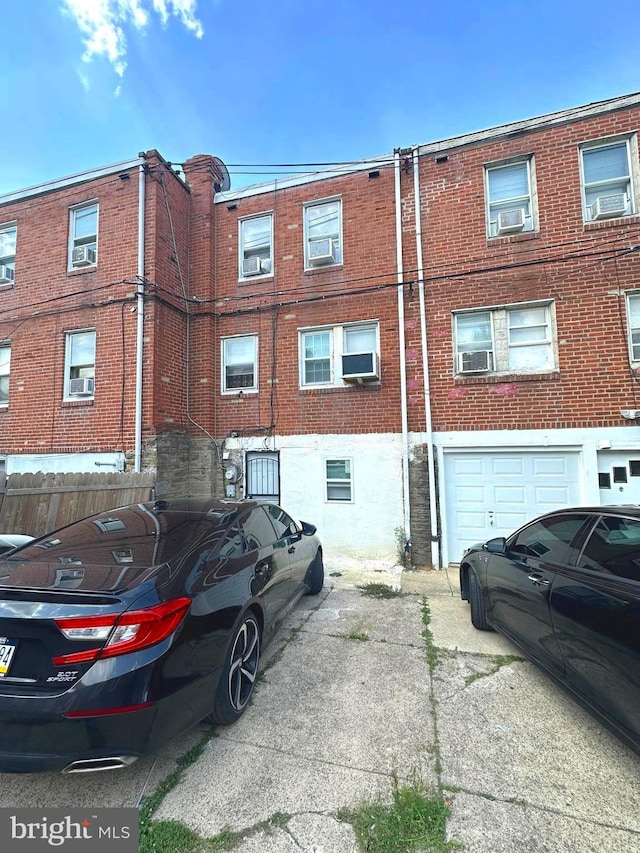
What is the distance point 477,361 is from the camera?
25.2 feet

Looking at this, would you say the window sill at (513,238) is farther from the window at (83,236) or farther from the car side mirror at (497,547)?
the window at (83,236)

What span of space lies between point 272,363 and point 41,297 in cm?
575

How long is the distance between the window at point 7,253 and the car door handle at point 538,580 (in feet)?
40.5

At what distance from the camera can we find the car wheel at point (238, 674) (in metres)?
2.79

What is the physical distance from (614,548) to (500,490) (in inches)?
189

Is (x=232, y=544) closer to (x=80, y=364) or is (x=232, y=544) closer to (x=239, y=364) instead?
(x=239, y=364)

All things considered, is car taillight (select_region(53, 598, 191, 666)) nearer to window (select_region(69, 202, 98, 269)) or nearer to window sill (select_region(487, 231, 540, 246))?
window sill (select_region(487, 231, 540, 246))

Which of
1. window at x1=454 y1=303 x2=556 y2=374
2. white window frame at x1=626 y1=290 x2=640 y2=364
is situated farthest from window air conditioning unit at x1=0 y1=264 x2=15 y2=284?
white window frame at x1=626 y1=290 x2=640 y2=364

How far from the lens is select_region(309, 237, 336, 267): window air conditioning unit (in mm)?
8672

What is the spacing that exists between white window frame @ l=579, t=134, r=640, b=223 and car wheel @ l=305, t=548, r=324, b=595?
773 cm

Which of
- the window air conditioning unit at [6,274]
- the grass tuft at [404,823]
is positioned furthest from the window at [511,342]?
the window air conditioning unit at [6,274]

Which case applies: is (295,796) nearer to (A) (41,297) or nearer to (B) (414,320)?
(B) (414,320)

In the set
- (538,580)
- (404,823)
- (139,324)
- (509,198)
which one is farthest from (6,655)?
(509,198)

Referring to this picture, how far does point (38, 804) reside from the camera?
223 centimetres
